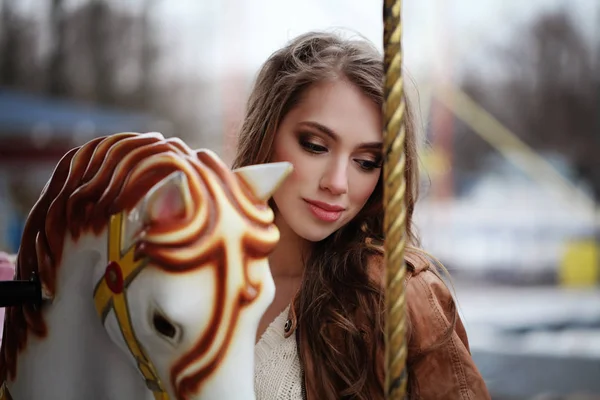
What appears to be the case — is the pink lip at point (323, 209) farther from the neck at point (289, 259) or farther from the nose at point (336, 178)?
the neck at point (289, 259)

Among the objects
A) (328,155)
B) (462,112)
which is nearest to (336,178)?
(328,155)

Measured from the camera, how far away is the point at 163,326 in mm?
645

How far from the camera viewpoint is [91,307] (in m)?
0.74

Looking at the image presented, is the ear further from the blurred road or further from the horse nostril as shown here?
the blurred road

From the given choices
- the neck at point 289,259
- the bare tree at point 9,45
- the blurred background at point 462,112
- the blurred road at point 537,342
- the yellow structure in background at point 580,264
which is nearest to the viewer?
the neck at point 289,259

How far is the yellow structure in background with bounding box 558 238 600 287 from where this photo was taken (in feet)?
33.6

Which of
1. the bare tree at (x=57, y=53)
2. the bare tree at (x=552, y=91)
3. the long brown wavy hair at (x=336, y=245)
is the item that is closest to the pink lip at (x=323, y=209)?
the long brown wavy hair at (x=336, y=245)

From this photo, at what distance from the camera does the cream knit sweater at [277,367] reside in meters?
1.07

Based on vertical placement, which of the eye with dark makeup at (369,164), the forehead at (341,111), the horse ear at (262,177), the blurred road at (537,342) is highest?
the forehead at (341,111)

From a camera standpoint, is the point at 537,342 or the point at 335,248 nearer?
the point at 335,248

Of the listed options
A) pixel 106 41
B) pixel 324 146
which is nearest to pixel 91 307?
pixel 324 146

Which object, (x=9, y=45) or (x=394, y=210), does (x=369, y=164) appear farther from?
(x=9, y=45)

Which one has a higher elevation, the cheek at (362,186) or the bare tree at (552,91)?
the bare tree at (552,91)

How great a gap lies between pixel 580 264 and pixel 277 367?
1026 cm
